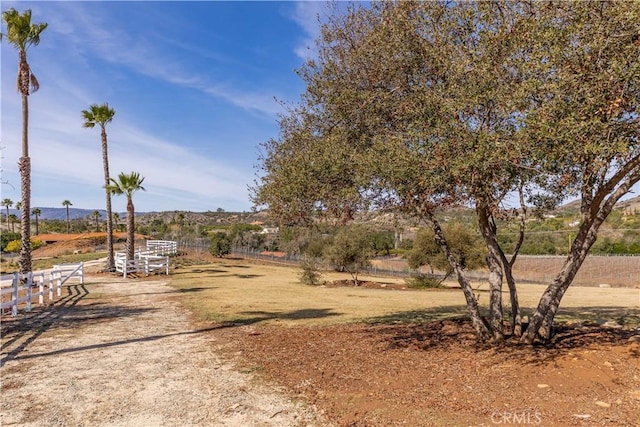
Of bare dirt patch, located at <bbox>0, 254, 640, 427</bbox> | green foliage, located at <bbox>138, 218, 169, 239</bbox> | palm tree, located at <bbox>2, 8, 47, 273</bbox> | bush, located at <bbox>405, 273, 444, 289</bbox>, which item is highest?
palm tree, located at <bbox>2, 8, 47, 273</bbox>

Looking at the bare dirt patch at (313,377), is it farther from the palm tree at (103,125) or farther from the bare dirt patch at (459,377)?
the palm tree at (103,125)

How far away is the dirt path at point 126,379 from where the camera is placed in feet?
21.4

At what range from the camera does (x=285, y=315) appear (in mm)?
16422

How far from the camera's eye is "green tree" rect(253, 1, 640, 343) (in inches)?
262

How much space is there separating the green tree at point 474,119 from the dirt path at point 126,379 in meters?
4.03

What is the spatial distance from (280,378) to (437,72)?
6.94 metres

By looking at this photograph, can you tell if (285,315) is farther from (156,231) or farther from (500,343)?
(156,231)

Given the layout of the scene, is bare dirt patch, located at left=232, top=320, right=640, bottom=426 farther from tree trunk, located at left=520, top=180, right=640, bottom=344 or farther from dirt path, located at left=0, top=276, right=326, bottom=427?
dirt path, located at left=0, top=276, right=326, bottom=427

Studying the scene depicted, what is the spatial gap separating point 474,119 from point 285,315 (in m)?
10.7

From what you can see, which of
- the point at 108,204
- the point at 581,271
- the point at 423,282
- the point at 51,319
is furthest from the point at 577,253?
the point at 581,271

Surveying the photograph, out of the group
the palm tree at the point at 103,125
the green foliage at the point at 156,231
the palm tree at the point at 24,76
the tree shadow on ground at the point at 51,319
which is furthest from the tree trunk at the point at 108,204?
the green foliage at the point at 156,231

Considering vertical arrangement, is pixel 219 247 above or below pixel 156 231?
below

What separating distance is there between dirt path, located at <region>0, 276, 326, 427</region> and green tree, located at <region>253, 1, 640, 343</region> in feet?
13.2

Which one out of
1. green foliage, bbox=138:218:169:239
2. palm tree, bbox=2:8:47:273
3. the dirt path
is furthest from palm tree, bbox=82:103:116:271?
green foliage, bbox=138:218:169:239
